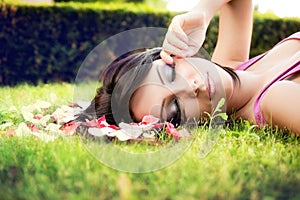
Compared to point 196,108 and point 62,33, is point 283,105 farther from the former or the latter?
point 62,33

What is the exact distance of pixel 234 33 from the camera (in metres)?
3.15

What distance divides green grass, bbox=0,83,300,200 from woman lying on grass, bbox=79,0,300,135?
368 millimetres

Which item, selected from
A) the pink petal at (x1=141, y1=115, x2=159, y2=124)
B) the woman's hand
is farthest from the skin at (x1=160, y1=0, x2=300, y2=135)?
the pink petal at (x1=141, y1=115, x2=159, y2=124)

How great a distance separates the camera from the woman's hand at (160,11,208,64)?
2.39 m

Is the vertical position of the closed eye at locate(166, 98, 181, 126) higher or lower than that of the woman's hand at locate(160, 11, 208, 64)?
lower

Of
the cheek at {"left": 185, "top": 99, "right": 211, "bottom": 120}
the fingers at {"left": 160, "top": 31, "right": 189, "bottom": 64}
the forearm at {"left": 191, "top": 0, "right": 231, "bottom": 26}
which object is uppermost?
the forearm at {"left": 191, "top": 0, "right": 231, "bottom": 26}

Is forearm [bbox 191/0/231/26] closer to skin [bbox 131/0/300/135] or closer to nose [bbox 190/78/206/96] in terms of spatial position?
skin [bbox 131/0/300/135]

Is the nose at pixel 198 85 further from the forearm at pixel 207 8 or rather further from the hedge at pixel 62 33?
the hedge at pixel 62 33

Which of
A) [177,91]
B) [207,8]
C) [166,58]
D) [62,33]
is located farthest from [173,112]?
[62,33]

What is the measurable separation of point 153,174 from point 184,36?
1.00 meters

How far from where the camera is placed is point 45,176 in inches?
58.7

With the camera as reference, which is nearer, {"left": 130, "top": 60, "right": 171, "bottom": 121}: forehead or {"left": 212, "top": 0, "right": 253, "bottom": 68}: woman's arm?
{"left": 130, "top": 60, "right": 171, "bottom": 121}: forehead

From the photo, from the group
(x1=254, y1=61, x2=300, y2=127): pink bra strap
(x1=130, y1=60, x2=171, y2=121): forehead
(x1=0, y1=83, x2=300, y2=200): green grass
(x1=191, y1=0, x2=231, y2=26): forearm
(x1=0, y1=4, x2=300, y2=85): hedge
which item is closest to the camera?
(x1=0, y1=83, x2=300, y2=200): green grass

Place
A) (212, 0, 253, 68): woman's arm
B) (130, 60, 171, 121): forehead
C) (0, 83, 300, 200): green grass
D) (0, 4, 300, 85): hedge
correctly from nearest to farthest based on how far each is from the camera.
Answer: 1. (0, 83, 300, 200): green grass
2. (130, 60, 171, 121): forehead
3. (212, 0, 253, 68): woman's arm
4. (0, 4, 300, 85): hedge
